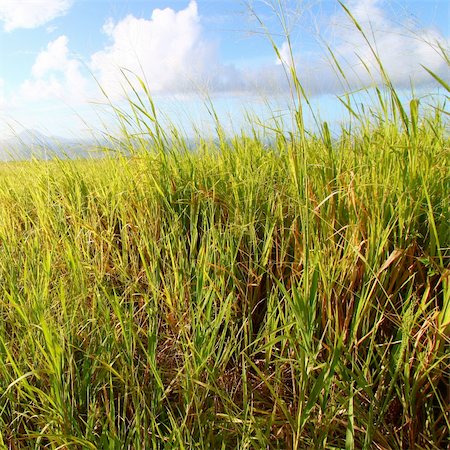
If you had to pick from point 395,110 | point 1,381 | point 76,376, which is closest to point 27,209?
point 1,381

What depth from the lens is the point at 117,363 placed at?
115cm

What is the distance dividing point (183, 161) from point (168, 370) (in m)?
0.90

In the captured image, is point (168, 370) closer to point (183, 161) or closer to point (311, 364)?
point (311, 364)

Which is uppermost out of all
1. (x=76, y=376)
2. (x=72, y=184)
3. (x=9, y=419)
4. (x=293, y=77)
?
(x=293, y=77)

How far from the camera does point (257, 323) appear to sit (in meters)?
1.30

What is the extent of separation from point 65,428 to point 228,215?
0.78 metres

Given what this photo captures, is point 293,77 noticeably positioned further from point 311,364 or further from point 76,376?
point 76,376

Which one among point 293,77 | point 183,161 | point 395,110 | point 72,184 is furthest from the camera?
point 72,184

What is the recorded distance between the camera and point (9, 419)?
1147 millimetres

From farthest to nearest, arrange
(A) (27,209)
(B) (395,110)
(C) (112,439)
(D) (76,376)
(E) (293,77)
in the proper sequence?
(A) (27,209)
(B) (395,110)
(E) (293,77)
(D) (76,376)
(C) (112,439)

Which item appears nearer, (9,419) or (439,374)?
(439,374)

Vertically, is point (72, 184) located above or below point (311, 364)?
above

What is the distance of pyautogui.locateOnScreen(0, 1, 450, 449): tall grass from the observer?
3.22ft

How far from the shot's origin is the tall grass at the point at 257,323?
0.98 meters
